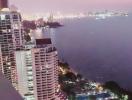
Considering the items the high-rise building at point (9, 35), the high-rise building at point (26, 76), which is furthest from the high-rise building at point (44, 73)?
the high-rise building at point (9, 35)

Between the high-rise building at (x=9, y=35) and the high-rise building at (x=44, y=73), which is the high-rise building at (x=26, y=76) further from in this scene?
the high-rise building at (x=9, y=35)

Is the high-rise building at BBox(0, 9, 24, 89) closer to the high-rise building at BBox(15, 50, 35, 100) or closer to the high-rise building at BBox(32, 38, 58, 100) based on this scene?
the high-rise building at BBox(15, 50, 35, 100)

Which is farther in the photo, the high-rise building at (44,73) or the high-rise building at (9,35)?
the high-rise building at (9,35)

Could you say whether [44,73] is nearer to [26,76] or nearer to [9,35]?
[26,76]

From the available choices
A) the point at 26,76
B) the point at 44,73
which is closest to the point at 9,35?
the point at 26,76

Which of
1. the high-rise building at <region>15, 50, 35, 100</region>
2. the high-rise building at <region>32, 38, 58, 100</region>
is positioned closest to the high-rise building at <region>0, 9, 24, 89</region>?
the high-rise building at <region>15, 50, 35, 100</region>

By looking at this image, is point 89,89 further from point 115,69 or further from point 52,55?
point 115,69

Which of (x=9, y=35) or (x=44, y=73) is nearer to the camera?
(x=44, y=73)

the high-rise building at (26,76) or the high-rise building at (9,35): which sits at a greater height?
the high-rise building at (9,35)
